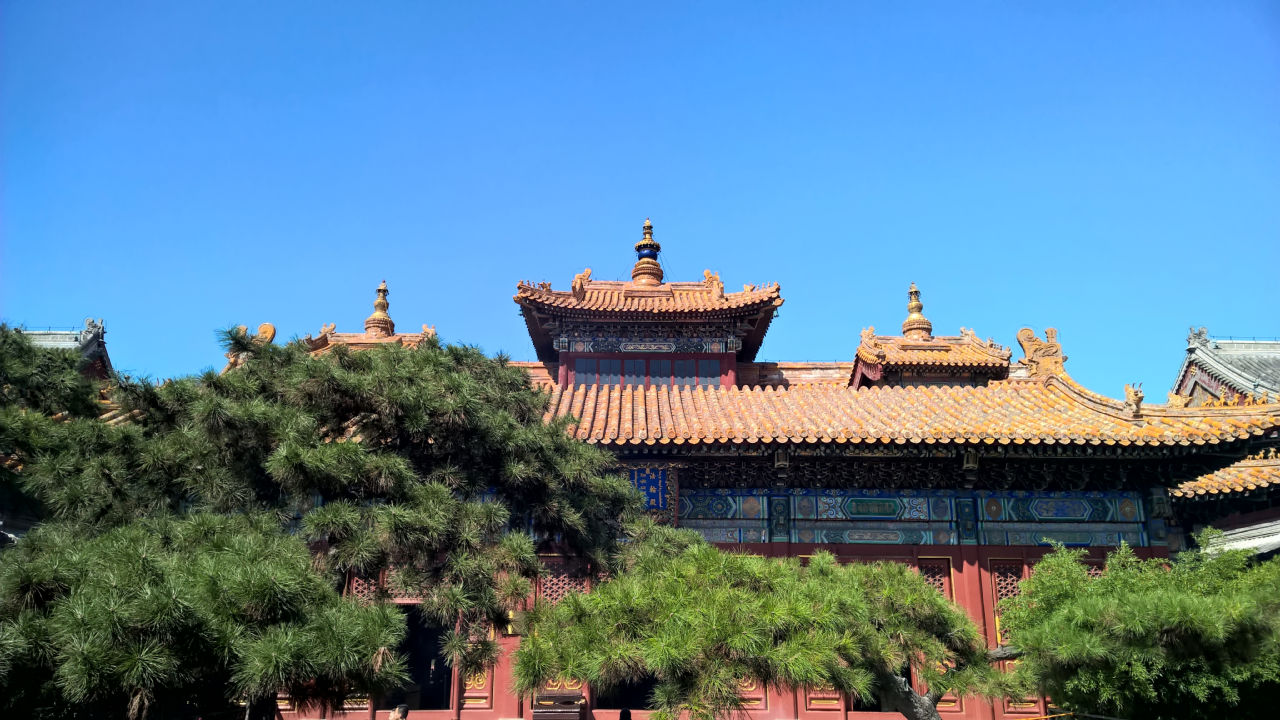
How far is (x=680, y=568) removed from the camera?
6520 mm

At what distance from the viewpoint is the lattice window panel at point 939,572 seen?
11.9 m

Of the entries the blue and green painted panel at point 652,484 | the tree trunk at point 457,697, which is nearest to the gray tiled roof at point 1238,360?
the blue and green painted panel at point 652,484

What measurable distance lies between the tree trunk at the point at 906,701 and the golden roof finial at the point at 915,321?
63.1 ft

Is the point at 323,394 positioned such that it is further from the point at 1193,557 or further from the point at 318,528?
the point at 1193,557

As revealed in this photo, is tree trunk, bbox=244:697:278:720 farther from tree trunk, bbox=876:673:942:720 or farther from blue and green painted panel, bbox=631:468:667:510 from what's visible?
blue and green painted panel, bbox=631:468:667:510

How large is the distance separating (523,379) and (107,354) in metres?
19.5

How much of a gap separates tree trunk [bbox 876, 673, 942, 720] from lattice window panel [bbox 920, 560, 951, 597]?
425cm

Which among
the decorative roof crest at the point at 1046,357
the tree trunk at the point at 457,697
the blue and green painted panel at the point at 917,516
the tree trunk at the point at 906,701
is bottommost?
the tree trunk at the point at 457,697

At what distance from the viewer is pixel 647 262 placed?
2505 centimetres

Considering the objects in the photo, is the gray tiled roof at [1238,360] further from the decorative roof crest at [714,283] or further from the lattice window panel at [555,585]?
the lattice window panel at [555,585]

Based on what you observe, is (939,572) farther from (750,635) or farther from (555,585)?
(750,635)

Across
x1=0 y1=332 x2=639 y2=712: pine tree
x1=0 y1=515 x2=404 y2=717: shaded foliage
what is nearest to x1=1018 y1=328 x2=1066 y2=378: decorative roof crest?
x1=0 y1=332 x2=639 y2=712: pine tree

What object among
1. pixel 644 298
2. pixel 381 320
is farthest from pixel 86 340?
pixel 644 298

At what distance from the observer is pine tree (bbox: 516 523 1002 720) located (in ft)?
19.0
